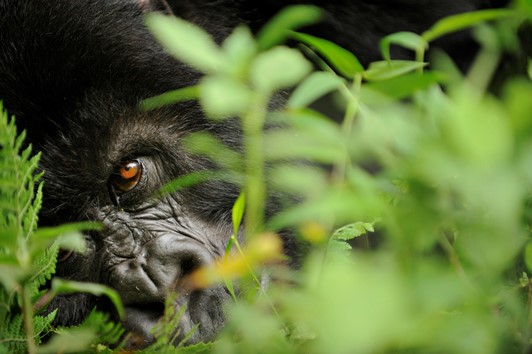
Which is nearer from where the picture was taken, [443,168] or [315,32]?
[443,168]

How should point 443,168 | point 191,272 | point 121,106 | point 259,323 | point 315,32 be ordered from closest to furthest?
point 443,168 → point 259,323 → point 191,272 → point 121,106 → point 315,32

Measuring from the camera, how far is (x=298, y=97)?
0.78 meters

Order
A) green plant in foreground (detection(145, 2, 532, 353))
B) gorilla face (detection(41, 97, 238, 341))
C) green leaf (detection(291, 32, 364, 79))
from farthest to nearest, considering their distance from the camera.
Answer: gorilla face (detection(41, 97, 238, 341)), green leaf (detection(291, 32, 364, 79)), green plant in foreground (detection(145, 2, 532, 353))

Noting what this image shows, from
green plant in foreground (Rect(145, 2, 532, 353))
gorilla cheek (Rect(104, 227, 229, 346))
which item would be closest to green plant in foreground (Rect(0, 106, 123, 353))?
green plant in foreground (Rect(145, 2, 532, 353))

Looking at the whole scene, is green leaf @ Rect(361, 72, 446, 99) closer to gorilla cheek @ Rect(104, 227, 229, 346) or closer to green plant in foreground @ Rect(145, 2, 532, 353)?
green plant in foreground @ Rect(145, 2, 532, 353)

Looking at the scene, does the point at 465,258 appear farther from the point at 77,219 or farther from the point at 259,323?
the point at 77,219

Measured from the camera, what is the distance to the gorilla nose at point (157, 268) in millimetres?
2010

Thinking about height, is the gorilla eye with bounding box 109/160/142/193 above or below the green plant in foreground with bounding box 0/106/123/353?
below

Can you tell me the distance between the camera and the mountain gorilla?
7.05 feet

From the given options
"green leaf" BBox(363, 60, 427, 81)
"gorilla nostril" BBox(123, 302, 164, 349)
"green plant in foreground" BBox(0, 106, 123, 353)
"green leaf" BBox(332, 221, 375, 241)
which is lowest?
"gorilla nostril" BBox(123, 302, 164, 349)

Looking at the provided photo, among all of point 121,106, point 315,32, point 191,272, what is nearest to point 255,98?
point 191,272

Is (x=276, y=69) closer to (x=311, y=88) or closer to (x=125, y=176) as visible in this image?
(x=311, y=88)

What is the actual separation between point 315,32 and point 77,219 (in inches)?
42.8

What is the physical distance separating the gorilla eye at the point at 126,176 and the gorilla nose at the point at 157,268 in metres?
0.25
